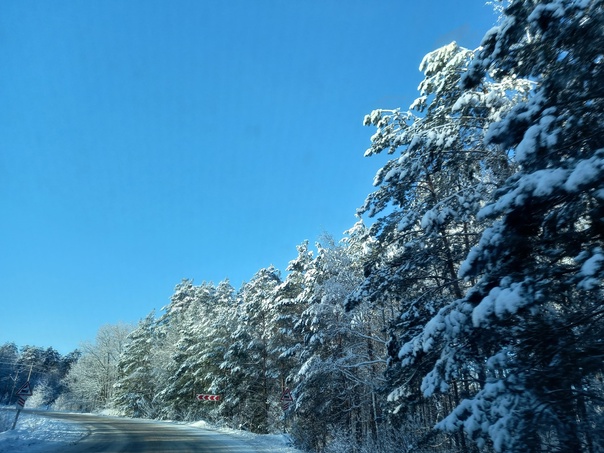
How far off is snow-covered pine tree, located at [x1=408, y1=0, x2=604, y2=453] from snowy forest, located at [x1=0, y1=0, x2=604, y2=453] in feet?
0.08

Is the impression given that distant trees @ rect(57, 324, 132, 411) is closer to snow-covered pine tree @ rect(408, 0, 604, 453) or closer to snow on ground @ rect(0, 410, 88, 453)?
snow on ground @ rect(0, 410, 88, 453)

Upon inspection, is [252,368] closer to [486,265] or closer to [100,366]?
[486,265]

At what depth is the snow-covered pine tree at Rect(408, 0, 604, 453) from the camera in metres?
5.01

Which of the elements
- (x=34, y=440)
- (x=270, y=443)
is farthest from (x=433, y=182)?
(x=34, y=440)

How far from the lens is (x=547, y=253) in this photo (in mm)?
5879

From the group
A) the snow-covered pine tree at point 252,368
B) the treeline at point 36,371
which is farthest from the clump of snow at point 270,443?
the treeline at point 36,371

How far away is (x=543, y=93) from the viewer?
5730 millimetres

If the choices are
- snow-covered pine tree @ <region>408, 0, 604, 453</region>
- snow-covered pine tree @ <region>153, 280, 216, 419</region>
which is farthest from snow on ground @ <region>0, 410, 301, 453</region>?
snow-covered pine tree @ <region>408, 0, 604, 453</region>

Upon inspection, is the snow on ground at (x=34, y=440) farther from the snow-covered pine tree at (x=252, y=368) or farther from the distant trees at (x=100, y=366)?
the distant trees at (x=100, y=366)

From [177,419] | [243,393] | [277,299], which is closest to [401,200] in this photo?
[277,299]

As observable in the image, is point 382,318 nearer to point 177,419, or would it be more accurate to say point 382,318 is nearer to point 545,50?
point 545,50

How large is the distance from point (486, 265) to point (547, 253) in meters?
1.04

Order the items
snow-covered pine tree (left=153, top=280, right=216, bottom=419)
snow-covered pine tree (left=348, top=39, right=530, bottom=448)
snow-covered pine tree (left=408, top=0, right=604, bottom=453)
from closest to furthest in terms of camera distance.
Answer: snow-covered pine tree (left=408, top=0, right=604, bottom=453)
snow-covered pine tree (left=348, top=39, right=530, bottom=448)
snow-covered pine tree (left=153, top=280, right=216, bottom=419)

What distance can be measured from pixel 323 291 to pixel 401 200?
7663mm
